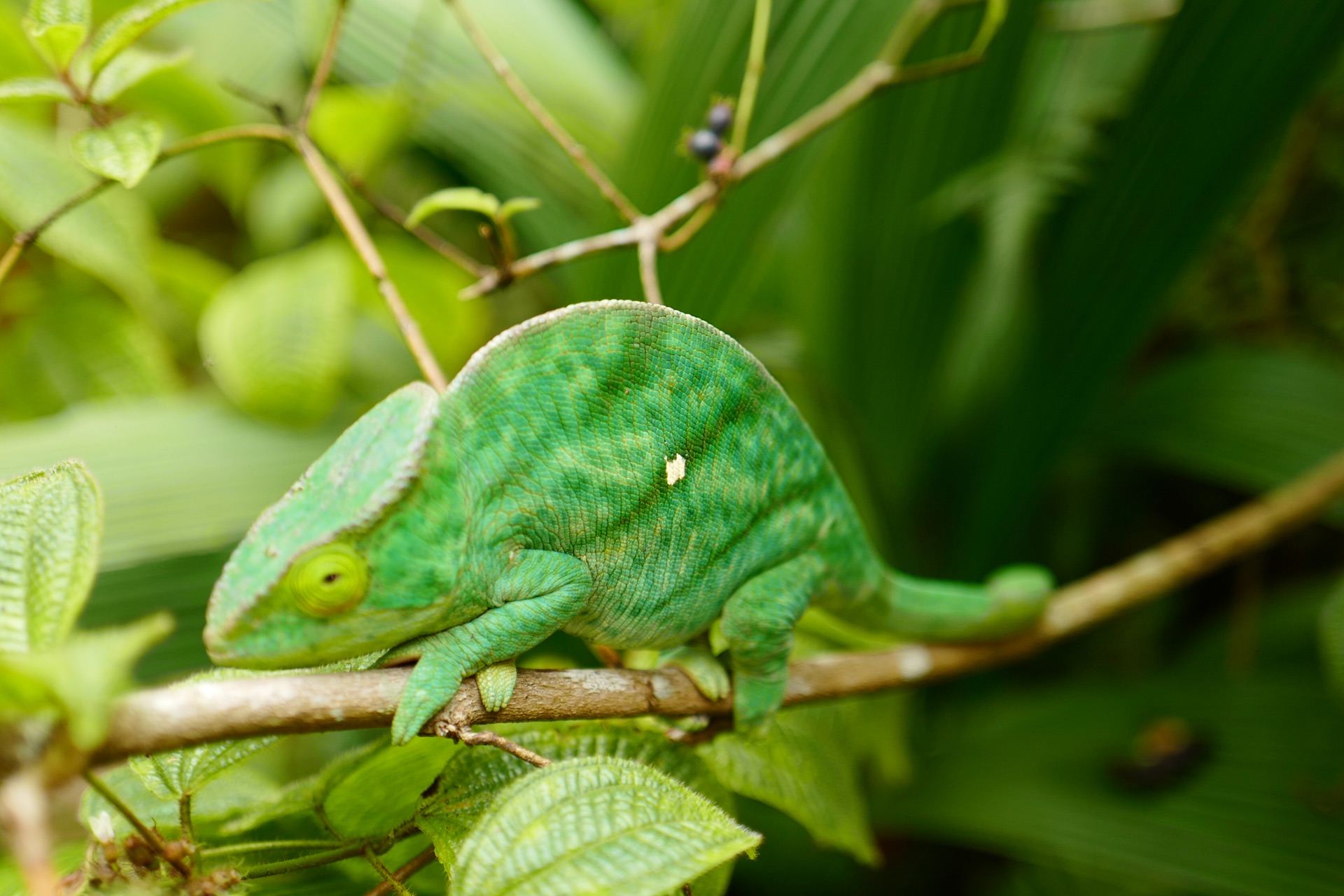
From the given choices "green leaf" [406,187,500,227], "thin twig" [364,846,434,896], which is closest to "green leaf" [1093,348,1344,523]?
"green leaf" [406,187,500,227]

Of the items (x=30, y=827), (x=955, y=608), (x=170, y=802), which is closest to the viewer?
(x=30, y=827)

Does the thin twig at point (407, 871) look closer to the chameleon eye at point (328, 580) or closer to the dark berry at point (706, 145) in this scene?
the chameleon eye at point (328, 580)

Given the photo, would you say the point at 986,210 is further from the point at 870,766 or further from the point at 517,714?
the point at 517,714

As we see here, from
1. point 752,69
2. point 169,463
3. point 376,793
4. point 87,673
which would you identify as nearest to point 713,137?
point 752,69

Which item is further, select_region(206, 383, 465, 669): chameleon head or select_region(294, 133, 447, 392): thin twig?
select_region(294, 133, 447, 392): thin twig

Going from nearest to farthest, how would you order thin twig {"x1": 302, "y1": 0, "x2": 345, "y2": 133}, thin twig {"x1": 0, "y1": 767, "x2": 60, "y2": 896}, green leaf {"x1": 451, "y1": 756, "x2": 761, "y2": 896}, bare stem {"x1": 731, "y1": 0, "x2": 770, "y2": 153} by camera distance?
thin twig {"x1": 0, "y1": 767, "x2": 60, "y2": 896} < green leaf {"x1": 451, "y1": 756, "x2": 761, "y2": 896} < thin twig {"x1": 302, "y1": 0, "x2": 345, "y2": 133} < bare stem {"x1": 731, "y1": 0, "x2": 770, "y2": 153}

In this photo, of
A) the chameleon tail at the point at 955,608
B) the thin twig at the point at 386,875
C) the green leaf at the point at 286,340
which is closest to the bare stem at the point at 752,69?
the chameleon tail at the point at 955,608

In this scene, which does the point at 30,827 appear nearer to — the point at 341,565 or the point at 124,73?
the point at 341,565

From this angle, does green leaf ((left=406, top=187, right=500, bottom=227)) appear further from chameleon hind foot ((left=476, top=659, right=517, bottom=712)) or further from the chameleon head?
chameleon hind foot ((left=476, top=659, right=517, bottom=712))
